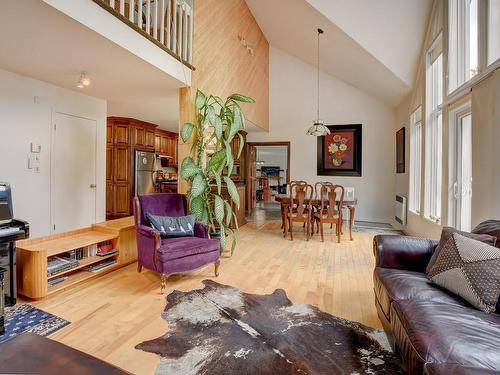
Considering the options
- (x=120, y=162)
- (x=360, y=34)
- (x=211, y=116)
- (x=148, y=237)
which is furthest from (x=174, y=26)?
(x=120, y=162)

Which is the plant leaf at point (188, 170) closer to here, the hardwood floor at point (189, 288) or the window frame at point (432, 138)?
the hardwood floor at point (189, 288)

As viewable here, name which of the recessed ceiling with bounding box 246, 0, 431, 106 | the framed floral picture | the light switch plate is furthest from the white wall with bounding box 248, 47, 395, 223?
the light switch plate

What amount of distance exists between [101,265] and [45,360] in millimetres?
2333

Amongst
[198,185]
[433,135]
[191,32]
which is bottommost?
[198,185]

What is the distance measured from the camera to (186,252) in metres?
2.81

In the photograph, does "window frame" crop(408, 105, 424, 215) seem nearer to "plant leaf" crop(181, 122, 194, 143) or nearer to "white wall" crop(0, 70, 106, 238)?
"plant leaf" crop(181, 122, 194, 143)

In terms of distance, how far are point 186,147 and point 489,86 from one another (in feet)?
10.8

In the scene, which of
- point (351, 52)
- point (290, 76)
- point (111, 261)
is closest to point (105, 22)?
point (111, 261)

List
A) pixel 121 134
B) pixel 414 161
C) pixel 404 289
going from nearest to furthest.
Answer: pixel 404 289 < pixel 414 161 < pixel 121 134

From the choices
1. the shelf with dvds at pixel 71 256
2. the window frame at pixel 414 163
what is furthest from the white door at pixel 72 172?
the window frame at pixel 414 163

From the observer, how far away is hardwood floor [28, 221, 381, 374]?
192 cm

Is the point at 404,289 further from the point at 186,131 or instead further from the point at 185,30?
the point at 185,30

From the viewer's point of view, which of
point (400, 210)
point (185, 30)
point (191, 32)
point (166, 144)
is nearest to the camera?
point (185, 30)

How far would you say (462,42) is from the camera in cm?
307
